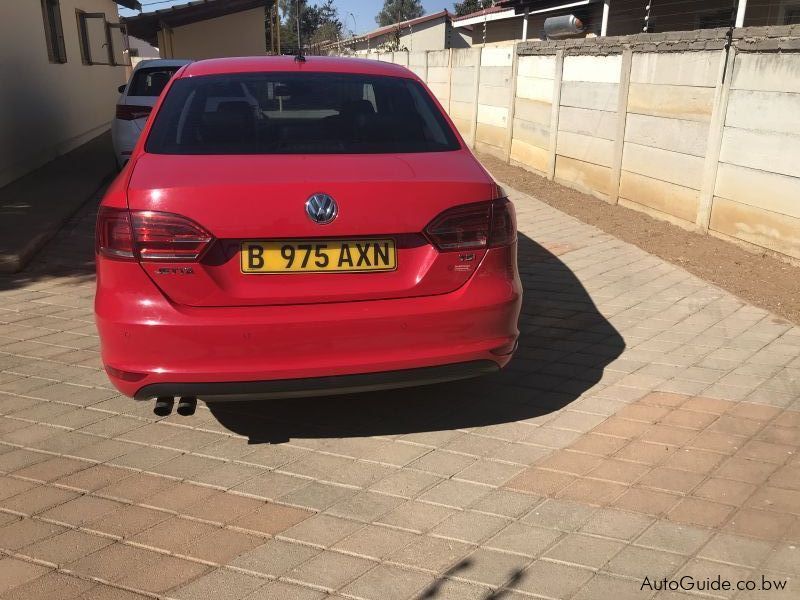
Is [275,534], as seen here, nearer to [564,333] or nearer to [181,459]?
[181,459]

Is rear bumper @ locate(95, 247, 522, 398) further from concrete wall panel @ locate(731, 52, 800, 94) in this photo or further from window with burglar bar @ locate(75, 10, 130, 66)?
window with burglar bar @ locate(75, 10, 130, 66)

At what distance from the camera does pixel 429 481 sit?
3203 mm

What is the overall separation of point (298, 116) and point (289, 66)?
433 millimetres

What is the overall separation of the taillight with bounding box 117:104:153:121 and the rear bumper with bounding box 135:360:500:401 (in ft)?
26.8

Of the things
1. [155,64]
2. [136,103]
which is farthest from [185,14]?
[136,103]

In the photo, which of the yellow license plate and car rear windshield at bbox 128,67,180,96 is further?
car rear windshield at bbox 128,67,180,96

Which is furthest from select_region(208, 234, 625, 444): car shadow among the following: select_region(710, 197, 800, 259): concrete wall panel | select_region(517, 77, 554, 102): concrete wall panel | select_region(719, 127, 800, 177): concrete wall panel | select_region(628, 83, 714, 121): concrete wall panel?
select_region(517, 77, 554, 102): concrete wall panel

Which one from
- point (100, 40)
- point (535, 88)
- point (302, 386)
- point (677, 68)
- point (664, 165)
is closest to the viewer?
point (302, 386)

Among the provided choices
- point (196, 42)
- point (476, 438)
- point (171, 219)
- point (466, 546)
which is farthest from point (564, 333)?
point (196, 42)

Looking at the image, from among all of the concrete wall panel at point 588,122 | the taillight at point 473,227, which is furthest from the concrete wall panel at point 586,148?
the taillight at point 473,227

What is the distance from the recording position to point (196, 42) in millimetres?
28609

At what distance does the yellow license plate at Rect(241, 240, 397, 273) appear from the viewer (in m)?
2.96

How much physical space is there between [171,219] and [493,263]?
133 centimetres

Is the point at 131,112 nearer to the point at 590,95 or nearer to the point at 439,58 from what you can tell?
the point at 590,95
